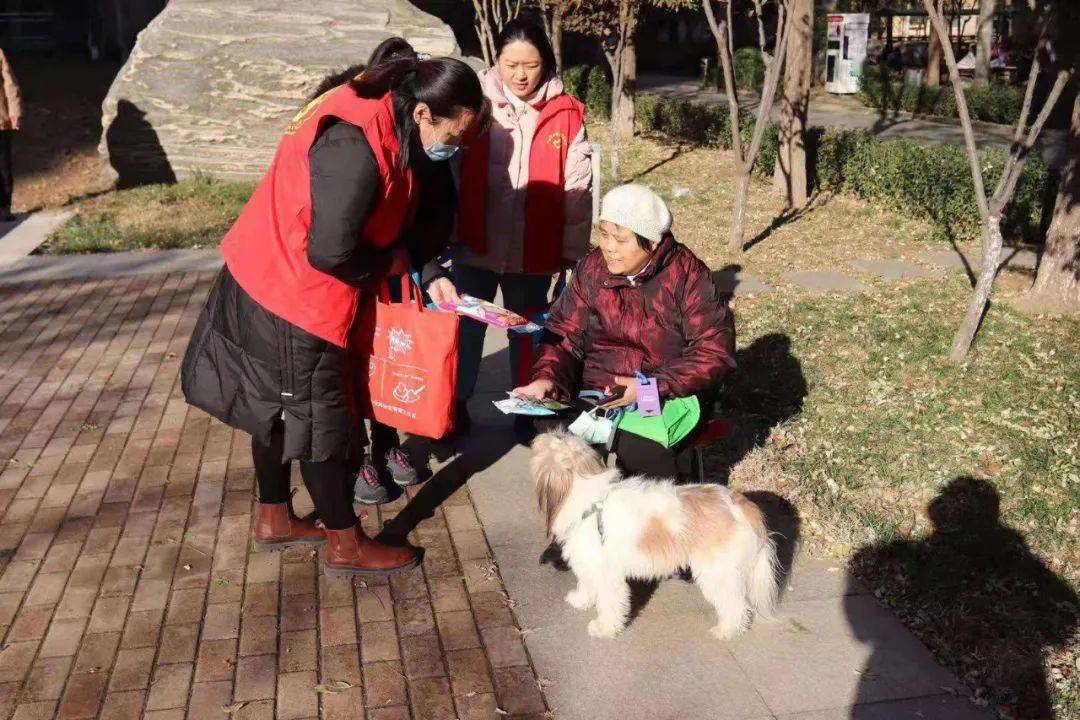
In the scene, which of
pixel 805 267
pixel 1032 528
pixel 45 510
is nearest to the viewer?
pixel 1032 528

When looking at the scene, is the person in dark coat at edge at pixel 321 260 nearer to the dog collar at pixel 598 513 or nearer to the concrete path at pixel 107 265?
the dog collar at pixel 598 513

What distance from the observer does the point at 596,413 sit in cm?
380

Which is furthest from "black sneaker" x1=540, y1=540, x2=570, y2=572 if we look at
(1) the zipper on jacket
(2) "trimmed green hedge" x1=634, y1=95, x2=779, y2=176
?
(2) "trimmed green hedge" x1=634, y1=95, x2=779, y2=176

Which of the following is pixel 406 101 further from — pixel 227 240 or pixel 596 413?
pixel 596 413

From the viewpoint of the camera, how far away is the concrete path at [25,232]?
30.1 feet

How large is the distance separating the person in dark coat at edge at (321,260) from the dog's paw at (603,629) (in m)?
1.07

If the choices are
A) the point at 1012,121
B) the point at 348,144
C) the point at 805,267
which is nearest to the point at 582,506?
the point at 348,144

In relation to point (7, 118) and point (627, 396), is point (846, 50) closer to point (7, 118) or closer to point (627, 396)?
point (7, 118)

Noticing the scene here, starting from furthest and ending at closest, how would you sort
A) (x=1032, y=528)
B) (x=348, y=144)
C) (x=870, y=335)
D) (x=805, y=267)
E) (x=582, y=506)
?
(x=805, y=267)
(x=870, y=335)
(x=1032, y=528)
(x=582, y=506)
(x=348, y=144)

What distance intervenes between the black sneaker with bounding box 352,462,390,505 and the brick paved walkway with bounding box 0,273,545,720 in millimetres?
74

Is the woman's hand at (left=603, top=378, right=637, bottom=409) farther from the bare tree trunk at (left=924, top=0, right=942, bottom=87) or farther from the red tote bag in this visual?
the bare tree trunk at (left=924, top=0, right=942, bottom=87)

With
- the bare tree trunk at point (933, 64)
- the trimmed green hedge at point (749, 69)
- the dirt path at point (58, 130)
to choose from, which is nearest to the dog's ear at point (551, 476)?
the dirt path at point (58, 130)

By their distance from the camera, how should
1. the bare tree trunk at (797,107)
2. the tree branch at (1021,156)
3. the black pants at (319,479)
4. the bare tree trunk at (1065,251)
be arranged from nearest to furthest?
the black pants at (319,479), the tree branch at (1021,156), the bare tree trunk at (1065,251), the bare tree trunk at (797,107)

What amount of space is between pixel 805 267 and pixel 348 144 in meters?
5.94
